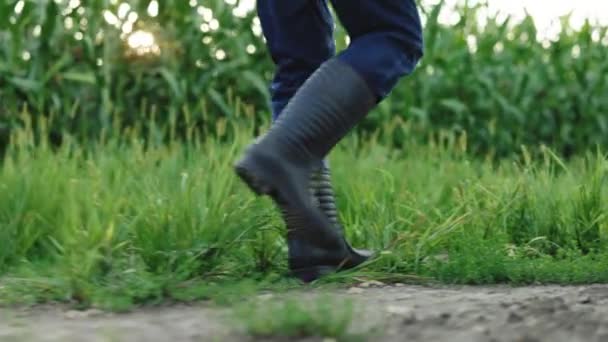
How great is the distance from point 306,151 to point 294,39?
36cm

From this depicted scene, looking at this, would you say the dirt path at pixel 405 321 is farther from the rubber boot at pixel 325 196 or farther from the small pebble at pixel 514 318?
the rubber boot at pixel 325 196

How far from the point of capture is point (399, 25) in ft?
8.00

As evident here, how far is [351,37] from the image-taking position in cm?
250

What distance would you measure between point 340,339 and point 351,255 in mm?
857

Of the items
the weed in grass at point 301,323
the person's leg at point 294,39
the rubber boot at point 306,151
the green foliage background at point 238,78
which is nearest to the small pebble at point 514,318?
the weed in grass at point 301,323

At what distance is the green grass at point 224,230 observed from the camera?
7.63 ft

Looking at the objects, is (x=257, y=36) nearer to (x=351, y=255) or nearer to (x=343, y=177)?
(x=343, y=177)

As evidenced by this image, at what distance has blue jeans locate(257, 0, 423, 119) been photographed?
2.42m

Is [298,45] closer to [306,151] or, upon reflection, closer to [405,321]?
[306,151]

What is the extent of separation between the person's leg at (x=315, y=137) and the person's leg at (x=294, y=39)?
12cm

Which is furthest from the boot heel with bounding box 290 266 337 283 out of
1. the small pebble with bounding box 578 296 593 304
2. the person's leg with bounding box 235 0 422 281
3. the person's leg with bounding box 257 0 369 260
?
the small pebble with bounding box 578 296 593 304

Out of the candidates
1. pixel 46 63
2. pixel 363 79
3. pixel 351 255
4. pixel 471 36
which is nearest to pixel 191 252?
pixel 351 255

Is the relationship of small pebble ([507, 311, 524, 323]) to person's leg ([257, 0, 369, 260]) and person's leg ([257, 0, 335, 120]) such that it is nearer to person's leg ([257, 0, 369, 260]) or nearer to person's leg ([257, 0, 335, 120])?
person's leg ([257, 0, 369, 260])

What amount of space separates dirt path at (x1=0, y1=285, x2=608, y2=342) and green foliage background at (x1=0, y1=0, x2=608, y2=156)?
198 cm
